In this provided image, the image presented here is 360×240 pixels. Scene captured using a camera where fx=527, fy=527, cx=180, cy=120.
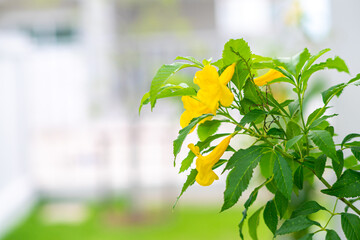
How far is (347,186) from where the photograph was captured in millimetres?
489

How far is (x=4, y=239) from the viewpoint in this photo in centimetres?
290

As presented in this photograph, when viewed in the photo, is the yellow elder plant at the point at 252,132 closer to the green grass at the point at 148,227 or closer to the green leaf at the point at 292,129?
the green leaf at the point at 292,129

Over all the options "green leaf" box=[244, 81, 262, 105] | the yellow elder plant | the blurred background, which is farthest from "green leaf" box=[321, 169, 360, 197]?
the blurred background

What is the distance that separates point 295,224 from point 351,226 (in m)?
0.05

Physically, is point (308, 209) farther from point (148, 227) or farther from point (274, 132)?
point (148, 227)

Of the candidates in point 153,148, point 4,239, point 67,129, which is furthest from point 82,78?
point 4,239

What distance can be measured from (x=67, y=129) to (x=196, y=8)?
2749mm

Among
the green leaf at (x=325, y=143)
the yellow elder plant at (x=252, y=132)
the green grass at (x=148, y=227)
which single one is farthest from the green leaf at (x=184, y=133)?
the green grass at (x=148, y=227)

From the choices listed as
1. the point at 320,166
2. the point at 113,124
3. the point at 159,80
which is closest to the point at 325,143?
the point at 320,166

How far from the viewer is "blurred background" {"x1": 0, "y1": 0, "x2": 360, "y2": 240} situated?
2590 mm

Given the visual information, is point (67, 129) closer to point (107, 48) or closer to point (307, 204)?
point (107, 48)

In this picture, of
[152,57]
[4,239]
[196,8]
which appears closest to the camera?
[4,239]

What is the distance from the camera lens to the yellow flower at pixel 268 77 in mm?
534

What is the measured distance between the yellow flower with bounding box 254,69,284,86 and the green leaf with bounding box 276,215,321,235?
14cm
